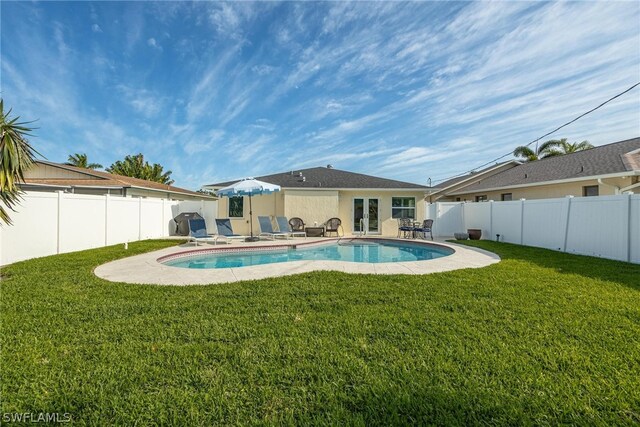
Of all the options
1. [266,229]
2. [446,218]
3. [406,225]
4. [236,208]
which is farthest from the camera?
[236,208]

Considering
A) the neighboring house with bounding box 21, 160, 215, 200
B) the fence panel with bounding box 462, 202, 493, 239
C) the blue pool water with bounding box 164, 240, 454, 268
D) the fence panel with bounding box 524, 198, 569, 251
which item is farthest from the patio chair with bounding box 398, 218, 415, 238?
the neighboring house with bounding box 21, 160, 215, 200

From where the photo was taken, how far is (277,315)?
165 inches

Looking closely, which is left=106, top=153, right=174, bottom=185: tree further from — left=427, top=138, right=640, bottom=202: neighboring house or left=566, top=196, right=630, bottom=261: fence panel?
left=566, top=196, right=630, bottom=261: fence panel

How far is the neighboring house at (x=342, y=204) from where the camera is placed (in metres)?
18.0

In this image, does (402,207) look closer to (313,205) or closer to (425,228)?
(425,228)

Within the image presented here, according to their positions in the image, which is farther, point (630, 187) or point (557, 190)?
point (557, 190)

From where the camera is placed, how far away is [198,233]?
13.1 meters

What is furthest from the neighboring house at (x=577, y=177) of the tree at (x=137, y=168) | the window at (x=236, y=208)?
the tree at (x=137, y=168)

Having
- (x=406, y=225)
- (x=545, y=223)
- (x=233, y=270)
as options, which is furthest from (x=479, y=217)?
(x=233, y=270)

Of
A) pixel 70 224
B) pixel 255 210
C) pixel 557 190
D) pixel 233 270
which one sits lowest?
pixel 233 270

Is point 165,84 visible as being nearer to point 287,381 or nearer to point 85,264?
point 85,264

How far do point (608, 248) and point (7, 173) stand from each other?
16.0 m

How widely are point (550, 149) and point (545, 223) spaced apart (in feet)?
85.7

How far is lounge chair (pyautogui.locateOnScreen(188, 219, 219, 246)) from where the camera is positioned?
1279cm
